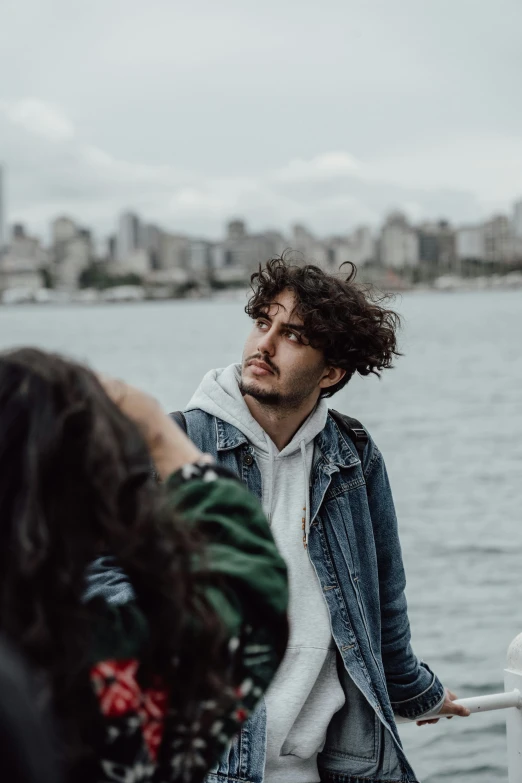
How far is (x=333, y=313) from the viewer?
3.35m

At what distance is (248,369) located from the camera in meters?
3.30

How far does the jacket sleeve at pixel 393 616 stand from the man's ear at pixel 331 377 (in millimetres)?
244

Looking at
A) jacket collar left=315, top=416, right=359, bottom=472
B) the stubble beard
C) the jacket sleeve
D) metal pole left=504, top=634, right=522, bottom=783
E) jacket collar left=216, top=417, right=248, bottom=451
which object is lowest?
metal pole left=504, top=634, right=522, bottom=783

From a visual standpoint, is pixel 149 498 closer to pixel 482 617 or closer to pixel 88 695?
pixel 88 695

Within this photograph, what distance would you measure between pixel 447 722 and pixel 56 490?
9292mm

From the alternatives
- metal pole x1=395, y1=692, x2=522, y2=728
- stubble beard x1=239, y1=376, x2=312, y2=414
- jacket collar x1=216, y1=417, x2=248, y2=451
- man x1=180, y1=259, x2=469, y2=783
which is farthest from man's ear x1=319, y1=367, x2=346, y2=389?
metal pole x1=395, y1=692, x2=522, y2=728

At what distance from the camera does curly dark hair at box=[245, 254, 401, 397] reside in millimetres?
3354

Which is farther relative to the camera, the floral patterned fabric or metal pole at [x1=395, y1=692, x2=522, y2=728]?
metal pole at [x1=395, y1=692, x2=522, y2=728]

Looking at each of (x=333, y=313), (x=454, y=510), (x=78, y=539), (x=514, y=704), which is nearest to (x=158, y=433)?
(x=78, y=539)

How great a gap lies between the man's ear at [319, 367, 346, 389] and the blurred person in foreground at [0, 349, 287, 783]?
1.71m

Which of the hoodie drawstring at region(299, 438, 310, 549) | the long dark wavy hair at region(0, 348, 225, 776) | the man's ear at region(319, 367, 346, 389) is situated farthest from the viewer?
the man's ear at region(319, 367, 346, 389)

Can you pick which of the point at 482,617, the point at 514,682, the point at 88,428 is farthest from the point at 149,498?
the point at 482,617

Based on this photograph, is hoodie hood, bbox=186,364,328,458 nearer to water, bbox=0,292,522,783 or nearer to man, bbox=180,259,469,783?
man, bbox=180,259,469,783

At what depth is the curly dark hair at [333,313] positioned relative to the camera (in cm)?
335
